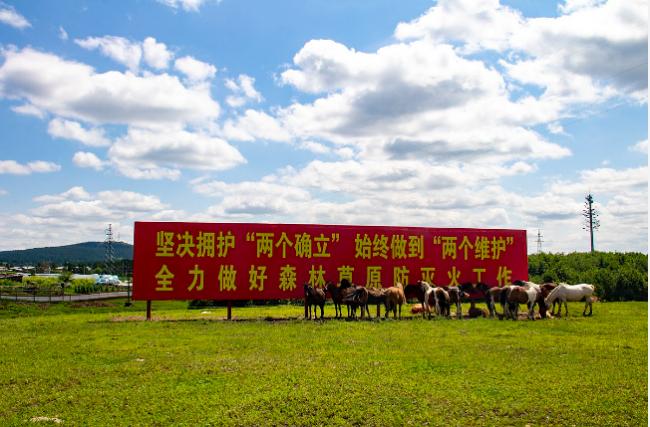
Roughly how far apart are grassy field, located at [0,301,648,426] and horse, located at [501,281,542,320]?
9.78ft

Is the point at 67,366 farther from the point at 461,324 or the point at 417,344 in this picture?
the point at 461,324

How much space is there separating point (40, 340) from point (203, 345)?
631 cm

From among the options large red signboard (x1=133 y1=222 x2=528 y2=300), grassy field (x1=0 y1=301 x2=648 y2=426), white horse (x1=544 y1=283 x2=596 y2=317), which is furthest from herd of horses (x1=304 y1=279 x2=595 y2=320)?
grassy field (x1=0 y1=301 x2=648 y2=426)

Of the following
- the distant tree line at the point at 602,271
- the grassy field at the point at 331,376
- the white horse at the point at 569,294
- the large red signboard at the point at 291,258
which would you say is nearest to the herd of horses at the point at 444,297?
the white horse at the point at 569,294

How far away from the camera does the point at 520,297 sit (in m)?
22.8

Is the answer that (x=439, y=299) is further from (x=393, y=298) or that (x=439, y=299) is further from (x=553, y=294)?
(x=553, y=294)

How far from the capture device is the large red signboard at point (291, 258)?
79.0ft

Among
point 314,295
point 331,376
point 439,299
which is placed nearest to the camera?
point 331,376

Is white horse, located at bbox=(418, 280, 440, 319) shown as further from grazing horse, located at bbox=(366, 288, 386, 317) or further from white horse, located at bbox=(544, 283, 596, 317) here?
white horse, located at bbox=(544, 283, 596, 317)

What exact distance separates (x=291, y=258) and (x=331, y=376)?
13.8 metres

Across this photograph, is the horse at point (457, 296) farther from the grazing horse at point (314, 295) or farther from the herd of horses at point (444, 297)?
the grazing horse at point (314, 295)

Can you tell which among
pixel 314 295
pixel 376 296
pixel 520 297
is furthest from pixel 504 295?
pixel 314 295

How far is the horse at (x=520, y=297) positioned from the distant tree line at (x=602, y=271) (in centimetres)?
1877

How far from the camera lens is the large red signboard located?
949 inches
